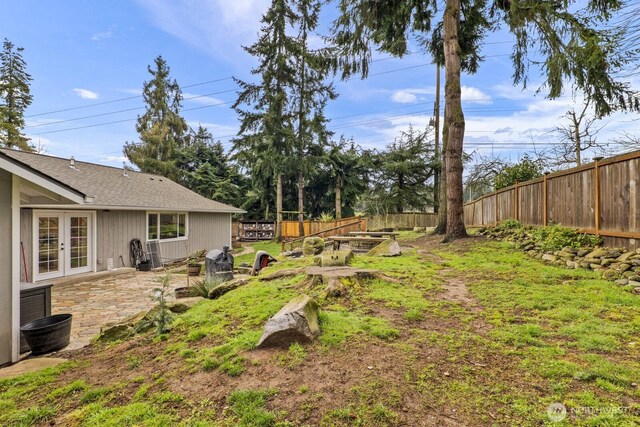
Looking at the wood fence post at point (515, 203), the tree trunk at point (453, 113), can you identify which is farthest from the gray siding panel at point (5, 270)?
the wood fence post at point (515, 203)

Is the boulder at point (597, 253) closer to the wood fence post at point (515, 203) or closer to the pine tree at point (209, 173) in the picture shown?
the wood fence post at point (515, 203)

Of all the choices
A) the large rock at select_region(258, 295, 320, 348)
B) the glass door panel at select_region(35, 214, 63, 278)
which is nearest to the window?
the glass door panel at select_region(35, 214, 63, 278)

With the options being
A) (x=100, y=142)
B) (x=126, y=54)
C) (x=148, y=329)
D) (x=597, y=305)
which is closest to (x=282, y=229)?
(x=126, y=54)

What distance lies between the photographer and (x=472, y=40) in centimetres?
1044

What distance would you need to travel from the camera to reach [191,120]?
27.0m

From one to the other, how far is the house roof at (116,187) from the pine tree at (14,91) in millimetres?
13613

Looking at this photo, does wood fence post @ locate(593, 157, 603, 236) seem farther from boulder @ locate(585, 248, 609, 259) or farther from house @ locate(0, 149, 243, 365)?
house @ locate(0, 149, 243, 365)

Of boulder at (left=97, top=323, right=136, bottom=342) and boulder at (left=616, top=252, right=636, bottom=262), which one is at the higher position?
boulder at (left=616, top=252, right=636, bottom=262)

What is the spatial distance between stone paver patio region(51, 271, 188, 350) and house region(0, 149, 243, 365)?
2.90 ft

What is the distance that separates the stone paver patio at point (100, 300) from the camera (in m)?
5.04

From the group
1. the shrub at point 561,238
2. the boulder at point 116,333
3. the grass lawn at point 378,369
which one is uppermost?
the shrub at point 561,238

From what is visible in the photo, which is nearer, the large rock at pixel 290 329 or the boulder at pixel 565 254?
the large rock at pixel 290 329

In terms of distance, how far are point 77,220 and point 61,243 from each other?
0.81 metres

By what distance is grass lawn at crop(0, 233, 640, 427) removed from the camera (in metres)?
1.87
